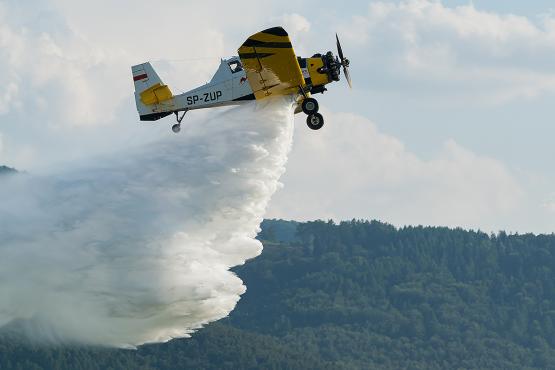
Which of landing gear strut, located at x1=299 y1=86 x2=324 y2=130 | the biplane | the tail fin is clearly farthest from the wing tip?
the tail fin

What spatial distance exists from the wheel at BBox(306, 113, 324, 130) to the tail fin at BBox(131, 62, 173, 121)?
578 centimetres

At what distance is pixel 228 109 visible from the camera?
5100 centimetres

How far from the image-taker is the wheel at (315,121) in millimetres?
49312

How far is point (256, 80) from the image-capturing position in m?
49.1

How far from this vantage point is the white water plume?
48.0 metres

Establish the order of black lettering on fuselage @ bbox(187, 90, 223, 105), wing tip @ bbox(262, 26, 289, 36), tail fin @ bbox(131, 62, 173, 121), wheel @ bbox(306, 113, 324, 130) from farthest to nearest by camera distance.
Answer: tail fin @ bbox(131, 62, 173, 121) → black lettering on fuselage @ bbox(187, 90, 223, 105) → wheel @ bbox(306, 113, 324, 130) → wing tip @ bbox(262, 26, 289, 36)

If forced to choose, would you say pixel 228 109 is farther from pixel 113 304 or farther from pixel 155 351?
pixel 155 351

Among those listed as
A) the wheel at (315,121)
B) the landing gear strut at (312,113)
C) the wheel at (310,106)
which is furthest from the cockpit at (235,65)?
the wheel at (315,121)

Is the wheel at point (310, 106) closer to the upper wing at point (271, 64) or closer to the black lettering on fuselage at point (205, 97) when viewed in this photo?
the upper wing at point (271, 64)

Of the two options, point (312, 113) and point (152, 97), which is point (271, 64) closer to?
point (312, 113)

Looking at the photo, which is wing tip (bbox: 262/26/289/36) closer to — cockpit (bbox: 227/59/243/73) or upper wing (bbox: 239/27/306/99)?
upper wing (bbox: 239/27/306/99)

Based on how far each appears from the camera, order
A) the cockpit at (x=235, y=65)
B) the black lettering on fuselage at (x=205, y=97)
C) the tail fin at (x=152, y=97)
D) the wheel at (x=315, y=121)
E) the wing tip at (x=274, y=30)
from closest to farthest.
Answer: the wing tip at (x=274, y=30) < the wheel at (x=315, y=121) < the cockpit at (x=235, y=65) < the black lettering on fuselage at (x=205, y=97) < the tail fin at (x=152, y=97)

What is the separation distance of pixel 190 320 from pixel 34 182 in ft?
25.9

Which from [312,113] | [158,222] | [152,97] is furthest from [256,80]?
[158,222]
